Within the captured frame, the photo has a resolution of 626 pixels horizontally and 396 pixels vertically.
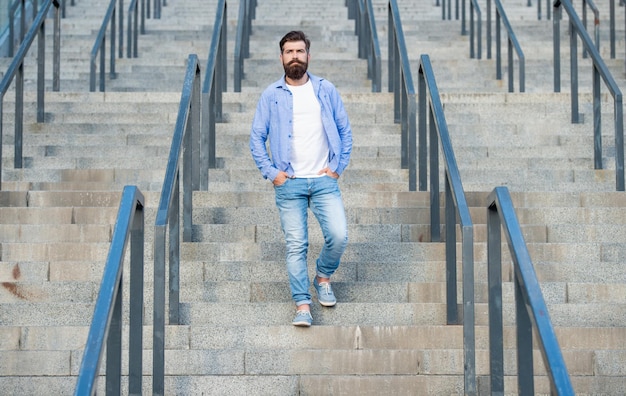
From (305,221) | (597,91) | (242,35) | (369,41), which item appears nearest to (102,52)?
(242,35)

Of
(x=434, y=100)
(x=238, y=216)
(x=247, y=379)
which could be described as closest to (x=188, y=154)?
(x=238, y=216)

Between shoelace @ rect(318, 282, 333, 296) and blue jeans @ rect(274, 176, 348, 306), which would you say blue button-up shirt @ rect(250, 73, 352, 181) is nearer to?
blue jeans @ rect(274, 176, 348, 306)

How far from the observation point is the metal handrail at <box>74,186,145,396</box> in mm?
4059

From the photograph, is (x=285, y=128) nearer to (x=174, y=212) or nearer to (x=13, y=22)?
(x=174, y=212)

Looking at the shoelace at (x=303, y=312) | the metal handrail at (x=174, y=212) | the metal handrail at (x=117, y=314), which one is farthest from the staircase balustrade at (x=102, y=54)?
the metal handrail at (x=117, y=314)

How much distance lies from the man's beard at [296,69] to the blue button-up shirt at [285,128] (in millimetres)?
70

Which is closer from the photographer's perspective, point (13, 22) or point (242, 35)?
point (242, 35)

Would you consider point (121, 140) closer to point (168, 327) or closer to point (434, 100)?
point (434, 100)

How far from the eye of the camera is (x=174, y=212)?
6027 mm

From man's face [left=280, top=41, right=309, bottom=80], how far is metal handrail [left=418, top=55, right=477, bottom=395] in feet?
→ 2.74

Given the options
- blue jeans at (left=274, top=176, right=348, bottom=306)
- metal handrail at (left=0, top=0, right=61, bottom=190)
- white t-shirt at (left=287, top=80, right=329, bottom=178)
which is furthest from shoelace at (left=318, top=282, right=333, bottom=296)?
metal handrail at (left=0, top=0, right=61, bottom=190)

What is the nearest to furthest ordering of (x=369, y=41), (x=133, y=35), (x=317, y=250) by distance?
(x=317, y=250) < (x=369, y=41) < (x=133, y=35)

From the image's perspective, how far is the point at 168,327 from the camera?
564cm

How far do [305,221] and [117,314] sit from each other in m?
1.44
